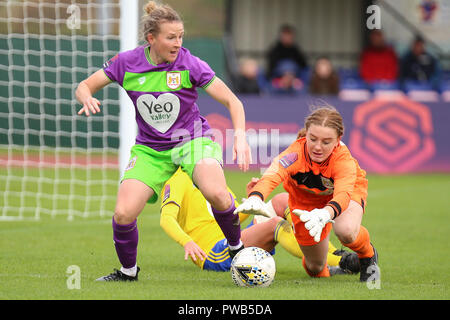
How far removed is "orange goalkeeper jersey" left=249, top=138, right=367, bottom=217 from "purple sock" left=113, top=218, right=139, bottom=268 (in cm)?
93

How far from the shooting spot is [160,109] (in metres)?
5.64

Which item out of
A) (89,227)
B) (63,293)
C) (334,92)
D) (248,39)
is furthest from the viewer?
(248,39)

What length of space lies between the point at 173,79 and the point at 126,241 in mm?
1223

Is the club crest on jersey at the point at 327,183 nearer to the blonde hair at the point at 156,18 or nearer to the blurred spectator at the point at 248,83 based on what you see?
the blonde hair at the point at 156,18

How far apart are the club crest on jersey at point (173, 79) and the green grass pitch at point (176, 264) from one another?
144cm

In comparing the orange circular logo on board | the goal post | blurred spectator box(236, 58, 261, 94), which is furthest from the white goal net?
the orange circular logo on board

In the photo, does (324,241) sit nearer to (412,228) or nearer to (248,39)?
(412,228)

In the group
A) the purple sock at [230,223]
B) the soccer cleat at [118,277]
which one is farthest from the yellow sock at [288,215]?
the soccer cleat at [118,277]

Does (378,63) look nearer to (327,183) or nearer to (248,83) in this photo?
→ (248,83)

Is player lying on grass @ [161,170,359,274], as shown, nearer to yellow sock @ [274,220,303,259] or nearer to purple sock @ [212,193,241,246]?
yellow sock @ [274,220,303,259]

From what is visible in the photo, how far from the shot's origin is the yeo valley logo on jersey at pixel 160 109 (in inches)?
221

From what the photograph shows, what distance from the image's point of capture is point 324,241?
5852 mm

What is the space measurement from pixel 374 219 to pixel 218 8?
72.5ft

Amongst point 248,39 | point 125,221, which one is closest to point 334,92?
point 248,39
